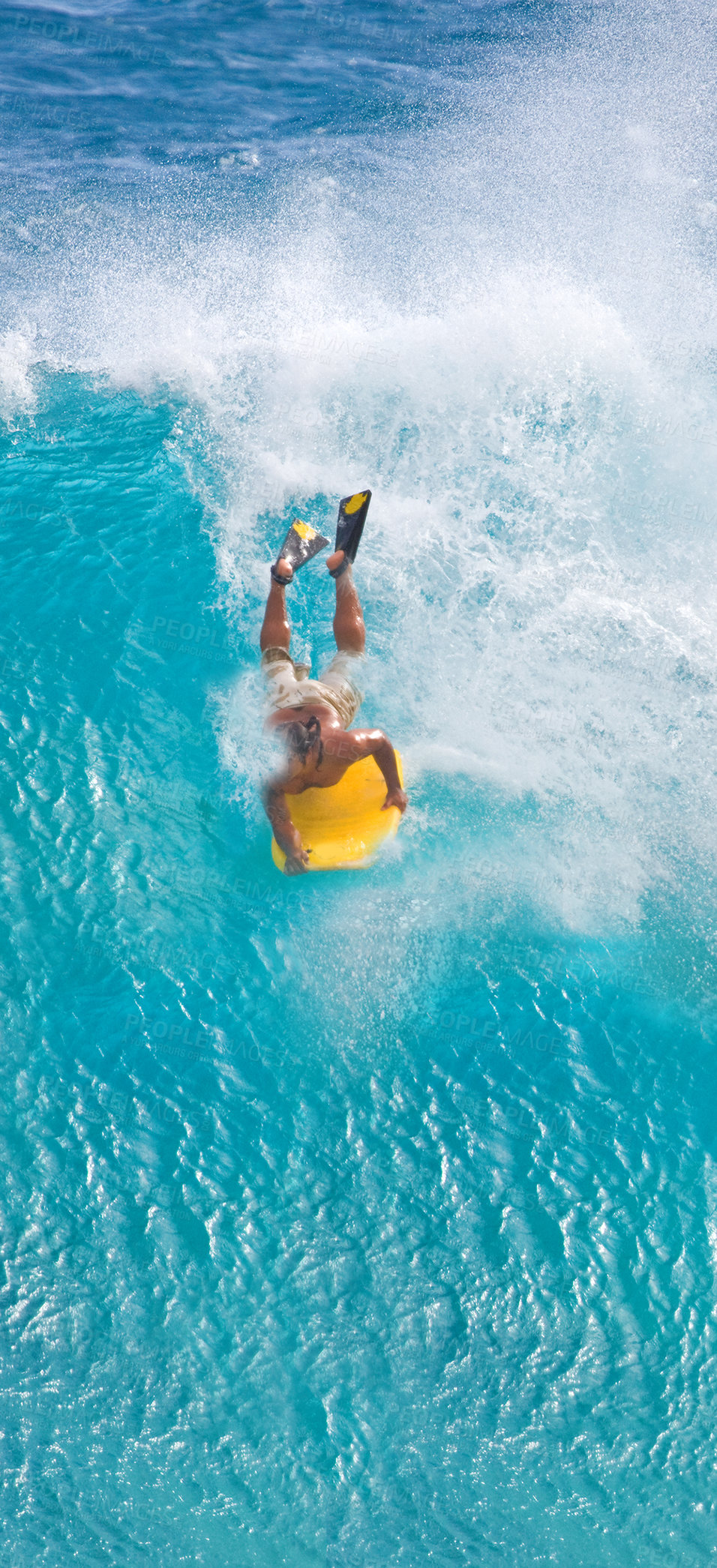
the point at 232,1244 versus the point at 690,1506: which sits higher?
the point at 232,1244

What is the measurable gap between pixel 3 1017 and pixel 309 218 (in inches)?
407

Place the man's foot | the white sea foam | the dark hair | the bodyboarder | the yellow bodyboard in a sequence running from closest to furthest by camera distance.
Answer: the dark hair → the bodyboarder → the yellow bodyboard → the man's foot → the white sea foam

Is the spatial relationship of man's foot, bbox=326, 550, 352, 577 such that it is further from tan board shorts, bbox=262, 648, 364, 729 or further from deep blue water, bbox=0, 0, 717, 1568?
deep blue water, bbox=0, 0, 717, 1568

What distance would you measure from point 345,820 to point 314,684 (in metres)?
0.88

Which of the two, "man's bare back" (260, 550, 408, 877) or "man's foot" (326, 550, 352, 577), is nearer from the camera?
"man's bare back" (260, 550, 408, 877)

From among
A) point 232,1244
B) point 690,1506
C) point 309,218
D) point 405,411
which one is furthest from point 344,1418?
point 309,218

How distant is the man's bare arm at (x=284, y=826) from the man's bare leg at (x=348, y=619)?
1.39 meters

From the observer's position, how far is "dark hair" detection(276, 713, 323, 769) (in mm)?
6129

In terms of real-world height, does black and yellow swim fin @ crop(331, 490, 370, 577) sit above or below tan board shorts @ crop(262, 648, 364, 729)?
above

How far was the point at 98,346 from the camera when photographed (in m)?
11.0

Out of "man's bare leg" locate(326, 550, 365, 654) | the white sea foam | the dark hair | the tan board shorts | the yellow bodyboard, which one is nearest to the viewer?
the dark hair

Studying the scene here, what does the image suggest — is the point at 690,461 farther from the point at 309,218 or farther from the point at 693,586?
the point at 309,218

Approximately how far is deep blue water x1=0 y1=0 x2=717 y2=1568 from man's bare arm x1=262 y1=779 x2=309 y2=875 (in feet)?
2.11

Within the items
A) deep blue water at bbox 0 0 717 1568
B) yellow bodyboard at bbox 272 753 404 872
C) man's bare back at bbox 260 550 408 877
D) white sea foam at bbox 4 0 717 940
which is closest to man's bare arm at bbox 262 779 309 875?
man's bare back at bbox 260 550 408 877
